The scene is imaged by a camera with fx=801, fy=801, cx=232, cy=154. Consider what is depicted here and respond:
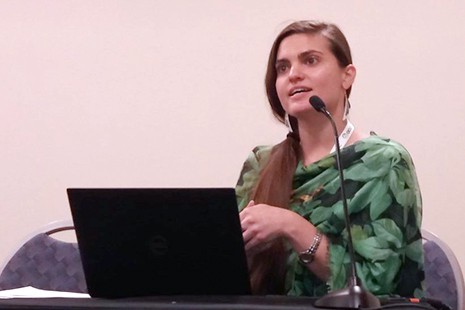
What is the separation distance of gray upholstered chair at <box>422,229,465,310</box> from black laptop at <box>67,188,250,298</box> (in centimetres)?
68

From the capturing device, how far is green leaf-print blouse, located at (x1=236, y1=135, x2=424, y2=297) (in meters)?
1.41

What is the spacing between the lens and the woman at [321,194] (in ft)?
4.61

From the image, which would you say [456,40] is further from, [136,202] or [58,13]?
[136,202]

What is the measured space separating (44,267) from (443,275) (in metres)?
0.92

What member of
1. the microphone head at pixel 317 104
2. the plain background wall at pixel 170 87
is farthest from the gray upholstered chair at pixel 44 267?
the microphone head at pixel 317 104

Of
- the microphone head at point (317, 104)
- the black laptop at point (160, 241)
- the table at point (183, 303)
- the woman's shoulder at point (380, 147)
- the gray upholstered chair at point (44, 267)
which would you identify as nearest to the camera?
the table at point (183, 303)

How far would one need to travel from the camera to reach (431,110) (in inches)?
90.6

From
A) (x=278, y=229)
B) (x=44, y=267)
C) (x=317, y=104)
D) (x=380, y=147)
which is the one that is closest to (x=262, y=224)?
(x=278, y=229)

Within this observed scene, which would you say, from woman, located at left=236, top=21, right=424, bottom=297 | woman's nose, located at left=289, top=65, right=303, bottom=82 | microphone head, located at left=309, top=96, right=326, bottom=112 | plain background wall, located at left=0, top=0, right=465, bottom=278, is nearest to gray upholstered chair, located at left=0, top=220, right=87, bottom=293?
woman, located at left=236, top=21, right=424, bottom=297

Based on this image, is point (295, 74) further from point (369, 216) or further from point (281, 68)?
point (369, 216)

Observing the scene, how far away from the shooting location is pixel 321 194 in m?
1.53

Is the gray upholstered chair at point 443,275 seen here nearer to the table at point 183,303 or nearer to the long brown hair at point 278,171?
the long brown hair at point 278,171

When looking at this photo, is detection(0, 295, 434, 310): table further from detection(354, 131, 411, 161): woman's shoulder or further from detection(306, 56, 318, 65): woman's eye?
detection(306, 56, 318, 65): woman's eye

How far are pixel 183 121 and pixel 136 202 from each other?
138 cm
